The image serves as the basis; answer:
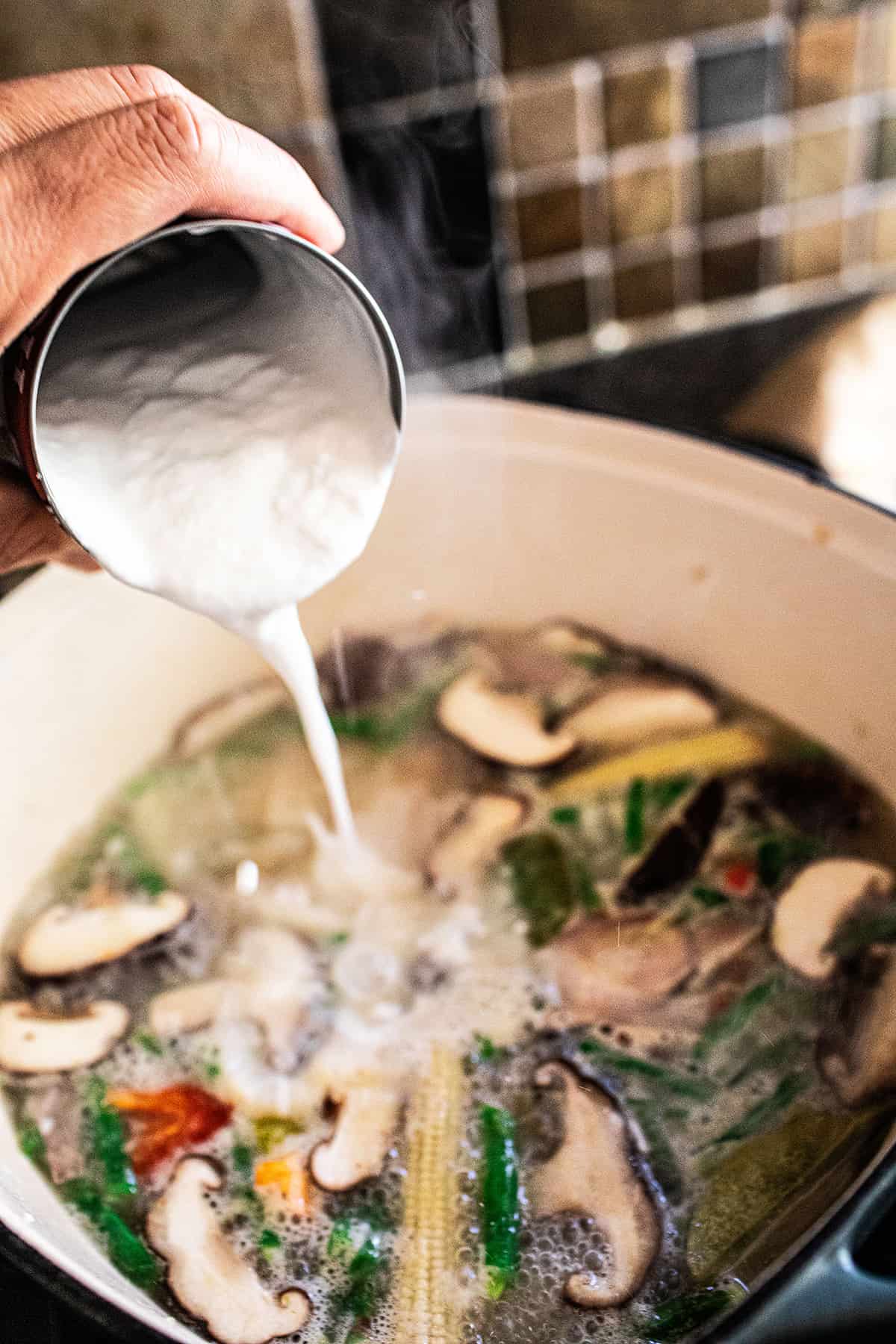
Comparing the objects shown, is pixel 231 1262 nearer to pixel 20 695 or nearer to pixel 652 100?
pixel 20 695

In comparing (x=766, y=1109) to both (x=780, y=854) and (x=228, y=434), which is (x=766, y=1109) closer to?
(x=780, y=854)

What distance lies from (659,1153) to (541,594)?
1.47 feet

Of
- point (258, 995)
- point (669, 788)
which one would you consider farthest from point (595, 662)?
point (258, 995)

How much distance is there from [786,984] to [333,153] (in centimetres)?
68

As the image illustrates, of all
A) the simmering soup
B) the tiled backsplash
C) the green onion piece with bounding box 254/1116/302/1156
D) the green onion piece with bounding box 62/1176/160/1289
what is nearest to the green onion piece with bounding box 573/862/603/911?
the simmering soup

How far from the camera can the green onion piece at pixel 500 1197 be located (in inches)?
24.2

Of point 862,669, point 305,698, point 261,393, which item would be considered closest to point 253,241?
point 261,393

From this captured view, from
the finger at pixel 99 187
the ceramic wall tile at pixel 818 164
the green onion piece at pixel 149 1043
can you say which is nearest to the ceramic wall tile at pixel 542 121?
the ceramic wall tile at pixel 818 164

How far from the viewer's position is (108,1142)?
68cm

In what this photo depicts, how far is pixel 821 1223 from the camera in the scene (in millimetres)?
477

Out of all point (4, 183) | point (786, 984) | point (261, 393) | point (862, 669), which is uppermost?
point (4, 183)

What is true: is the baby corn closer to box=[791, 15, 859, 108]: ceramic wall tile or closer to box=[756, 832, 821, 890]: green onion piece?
box=[756, 832, 821, 890]: green onion piece

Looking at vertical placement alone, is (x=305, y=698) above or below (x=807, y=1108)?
above

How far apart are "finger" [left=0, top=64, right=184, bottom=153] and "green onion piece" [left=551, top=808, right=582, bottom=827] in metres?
0.52
